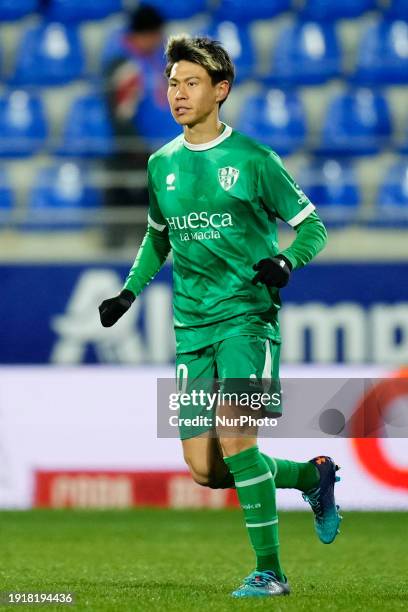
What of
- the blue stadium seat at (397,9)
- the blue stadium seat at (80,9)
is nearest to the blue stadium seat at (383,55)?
the blue stadium seat at (397,9)

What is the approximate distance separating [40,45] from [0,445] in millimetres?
4081

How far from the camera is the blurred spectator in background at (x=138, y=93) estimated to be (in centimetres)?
968

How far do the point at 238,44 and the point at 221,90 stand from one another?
658 centimetres

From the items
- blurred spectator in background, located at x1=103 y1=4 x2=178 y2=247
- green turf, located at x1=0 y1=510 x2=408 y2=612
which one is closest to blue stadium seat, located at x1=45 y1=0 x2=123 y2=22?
blurred spectator in background, located at x1=103 y1=4 x2=178 y2=247

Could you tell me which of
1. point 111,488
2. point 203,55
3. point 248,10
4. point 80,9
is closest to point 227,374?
point 203,55

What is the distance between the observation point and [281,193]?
463 centimetres

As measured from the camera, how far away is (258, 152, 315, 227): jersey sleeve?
15.2 ft

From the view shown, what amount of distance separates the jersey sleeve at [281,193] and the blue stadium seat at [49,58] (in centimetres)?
668

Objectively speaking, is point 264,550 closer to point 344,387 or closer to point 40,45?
point 344,387

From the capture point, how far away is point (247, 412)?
450 cm

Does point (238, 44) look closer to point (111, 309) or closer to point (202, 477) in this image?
point (111, 309)

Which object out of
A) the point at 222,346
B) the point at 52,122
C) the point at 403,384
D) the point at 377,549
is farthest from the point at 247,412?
the point at 52,122

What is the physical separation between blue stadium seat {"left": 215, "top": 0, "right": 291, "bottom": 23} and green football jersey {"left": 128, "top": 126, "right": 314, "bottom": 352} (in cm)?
698

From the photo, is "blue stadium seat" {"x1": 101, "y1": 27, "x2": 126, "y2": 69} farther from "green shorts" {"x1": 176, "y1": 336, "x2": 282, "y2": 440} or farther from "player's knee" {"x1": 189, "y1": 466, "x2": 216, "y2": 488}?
"player's knee" {"x1": 189, "y1": 466, "x2": 216, "y2": 488}
